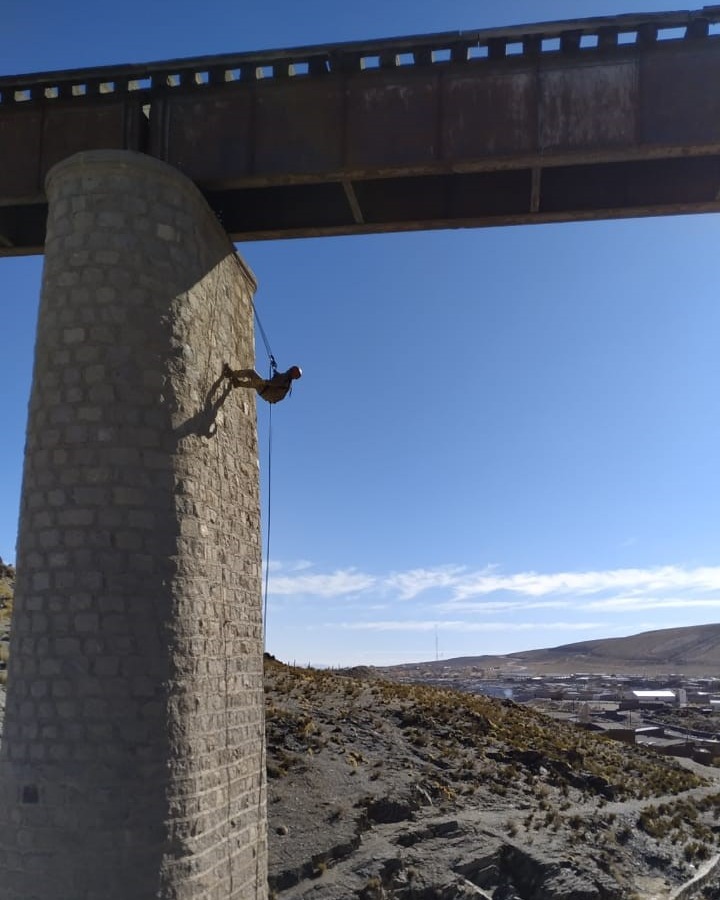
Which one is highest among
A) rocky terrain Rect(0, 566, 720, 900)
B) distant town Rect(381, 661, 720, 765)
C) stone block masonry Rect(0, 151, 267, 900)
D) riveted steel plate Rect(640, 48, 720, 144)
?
riveted steel plate Rect(640, 48, 720, 144)

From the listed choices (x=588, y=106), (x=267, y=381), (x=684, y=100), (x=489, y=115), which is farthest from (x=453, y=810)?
(x=684, y=100)

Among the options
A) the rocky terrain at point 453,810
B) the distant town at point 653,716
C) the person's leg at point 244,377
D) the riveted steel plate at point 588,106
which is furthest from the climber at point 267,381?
the distant town at point 653,716

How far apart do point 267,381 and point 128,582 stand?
3083mm

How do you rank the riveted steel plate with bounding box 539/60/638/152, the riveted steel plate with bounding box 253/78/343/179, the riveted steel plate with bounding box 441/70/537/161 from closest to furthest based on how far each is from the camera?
the riveted steel plate with bounding box 539/60/638/152
the riveted steel plate with bounding box 441/70/537/161
the riveted steel plate with bounding box 253/78/343/179

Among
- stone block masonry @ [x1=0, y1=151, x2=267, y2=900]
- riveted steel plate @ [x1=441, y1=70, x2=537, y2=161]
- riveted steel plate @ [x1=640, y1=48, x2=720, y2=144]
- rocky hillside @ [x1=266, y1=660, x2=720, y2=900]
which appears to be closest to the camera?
stone block masonry @ [x1=0, y1=151, x2=267, y2=900]

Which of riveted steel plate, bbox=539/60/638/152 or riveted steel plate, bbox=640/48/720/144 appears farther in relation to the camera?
riveted steel plate, bbox=539/60/638/152

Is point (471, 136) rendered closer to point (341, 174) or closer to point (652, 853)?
point (341, 174)

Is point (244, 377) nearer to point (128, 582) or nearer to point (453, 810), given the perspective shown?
point (128, 582)

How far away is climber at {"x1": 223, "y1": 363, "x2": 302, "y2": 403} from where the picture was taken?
9.56 m

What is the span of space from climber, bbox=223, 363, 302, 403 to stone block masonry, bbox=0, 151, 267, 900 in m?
0.34

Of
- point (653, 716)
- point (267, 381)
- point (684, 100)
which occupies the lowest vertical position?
point (653, 716)

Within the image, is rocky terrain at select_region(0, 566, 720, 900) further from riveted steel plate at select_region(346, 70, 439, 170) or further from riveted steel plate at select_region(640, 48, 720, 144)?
riveted steel plate at select_region(640, 48, 720, 144)

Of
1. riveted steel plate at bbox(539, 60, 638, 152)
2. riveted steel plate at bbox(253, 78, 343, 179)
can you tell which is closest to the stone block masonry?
riveted steel plate at bbox(253, 78, 343, 179)

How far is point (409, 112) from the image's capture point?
32.0ft
